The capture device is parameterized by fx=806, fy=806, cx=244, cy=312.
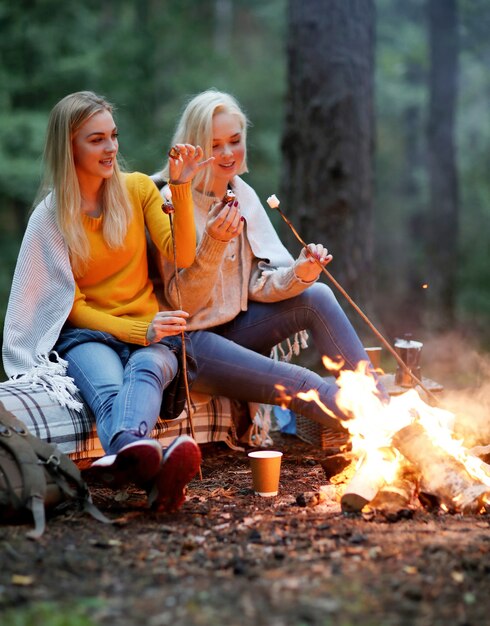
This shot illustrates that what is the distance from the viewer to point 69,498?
296 centimetres

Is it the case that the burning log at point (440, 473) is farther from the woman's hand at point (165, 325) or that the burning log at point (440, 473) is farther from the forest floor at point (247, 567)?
the woman's hand at point (165, 325)

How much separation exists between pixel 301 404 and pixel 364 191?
2.17 meters

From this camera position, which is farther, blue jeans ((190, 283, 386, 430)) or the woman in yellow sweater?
blue jeans ((190, 283, 386, 430))

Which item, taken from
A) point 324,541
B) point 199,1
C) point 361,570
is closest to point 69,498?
point 324,541

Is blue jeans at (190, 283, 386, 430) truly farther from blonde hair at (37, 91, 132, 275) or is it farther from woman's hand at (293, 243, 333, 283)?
blonde hair at (37, 91, 132, 275)

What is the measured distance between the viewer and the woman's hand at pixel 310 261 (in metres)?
3.71

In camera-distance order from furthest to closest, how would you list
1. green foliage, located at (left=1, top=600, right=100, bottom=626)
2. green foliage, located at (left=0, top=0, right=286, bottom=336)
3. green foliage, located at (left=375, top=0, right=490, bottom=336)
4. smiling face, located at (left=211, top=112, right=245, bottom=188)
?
green foliage, located at (left=375, top=0, right=490, bottom=336) → green foliage, located at (left=0, top=0, right=286, bottom=336) → smiling face, located at (left=211, top=112, right=245, bottom=188) → green foliage, located at (left=1, top=600, right=100, bottom=626)

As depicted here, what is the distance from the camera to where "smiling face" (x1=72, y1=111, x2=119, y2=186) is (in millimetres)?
3488

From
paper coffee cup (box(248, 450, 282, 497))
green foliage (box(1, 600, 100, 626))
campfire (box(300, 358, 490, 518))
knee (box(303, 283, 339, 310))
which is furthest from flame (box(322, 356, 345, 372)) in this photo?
green foliage (box(1, 600, 100, 626))

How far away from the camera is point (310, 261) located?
3.71m

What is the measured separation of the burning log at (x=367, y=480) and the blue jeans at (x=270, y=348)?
48 centimetres

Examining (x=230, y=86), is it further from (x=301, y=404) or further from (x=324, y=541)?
(x=324, y=541)

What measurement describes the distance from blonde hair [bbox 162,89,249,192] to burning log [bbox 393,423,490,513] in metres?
1.56

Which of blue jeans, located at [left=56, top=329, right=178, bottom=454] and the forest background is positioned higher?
the forest background
